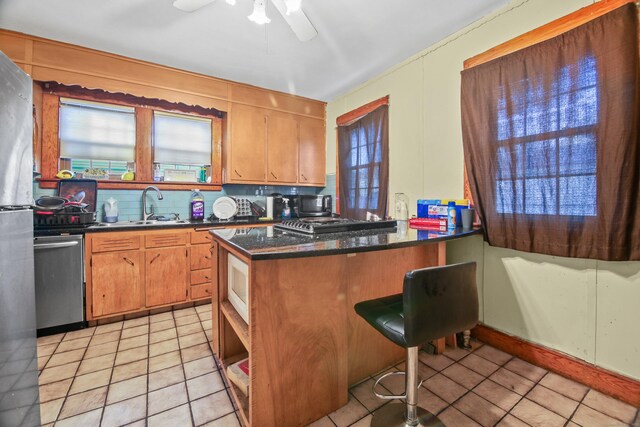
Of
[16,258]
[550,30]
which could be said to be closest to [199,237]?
[16,258]

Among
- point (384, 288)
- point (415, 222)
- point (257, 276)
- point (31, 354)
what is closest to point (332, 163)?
point (415, 222)

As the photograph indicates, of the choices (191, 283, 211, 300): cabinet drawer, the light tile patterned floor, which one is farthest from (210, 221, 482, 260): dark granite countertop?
(191, 283, 211, 300): cabinet drawer

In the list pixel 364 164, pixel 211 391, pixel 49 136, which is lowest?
pixel 211 391

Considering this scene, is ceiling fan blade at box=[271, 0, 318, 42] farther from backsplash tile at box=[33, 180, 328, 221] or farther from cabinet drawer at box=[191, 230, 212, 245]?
backsplash tile at box=[33, 180, 328, 221]

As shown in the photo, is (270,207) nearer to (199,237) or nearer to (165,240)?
(199,237)

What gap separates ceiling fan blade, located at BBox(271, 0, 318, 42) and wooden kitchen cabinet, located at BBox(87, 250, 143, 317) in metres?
2.46

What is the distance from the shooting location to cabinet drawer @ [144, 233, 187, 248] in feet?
8.99

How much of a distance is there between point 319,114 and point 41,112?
3.20 meters

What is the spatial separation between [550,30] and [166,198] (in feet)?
12.7

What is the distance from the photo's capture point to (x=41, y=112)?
2.72 meters

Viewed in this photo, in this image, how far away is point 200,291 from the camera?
302cm

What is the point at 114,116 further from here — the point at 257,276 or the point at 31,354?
the point at 257,276

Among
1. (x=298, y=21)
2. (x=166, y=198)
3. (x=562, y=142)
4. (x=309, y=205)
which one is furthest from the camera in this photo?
(x=309, y=205)

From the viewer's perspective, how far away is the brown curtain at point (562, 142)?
60.5 inches
